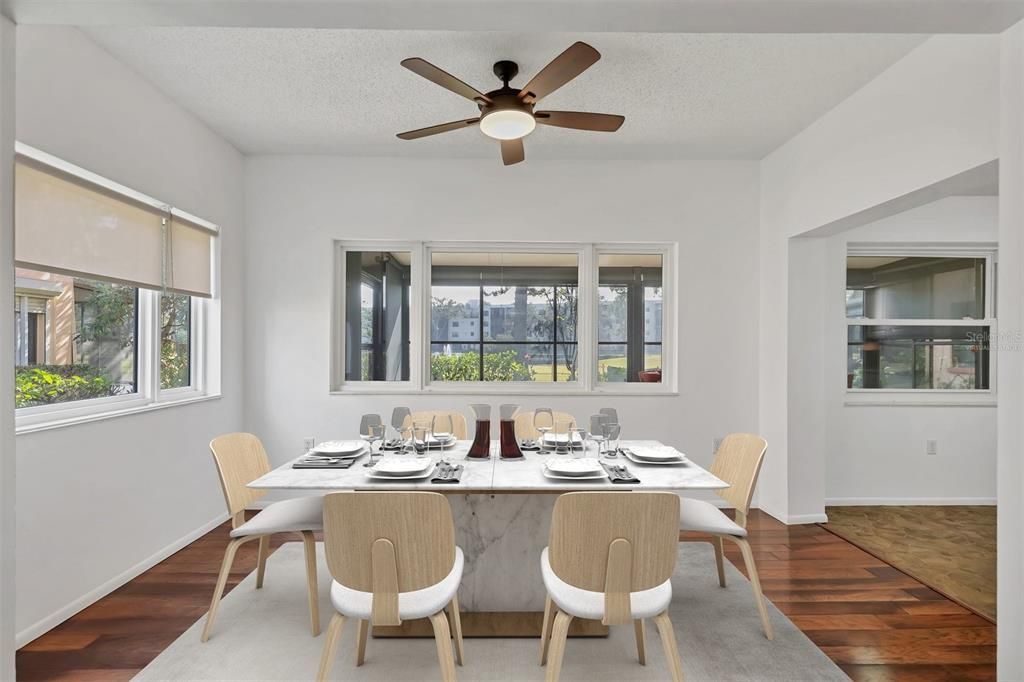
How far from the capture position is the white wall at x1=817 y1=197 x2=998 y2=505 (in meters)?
4.12

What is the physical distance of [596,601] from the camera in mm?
1700

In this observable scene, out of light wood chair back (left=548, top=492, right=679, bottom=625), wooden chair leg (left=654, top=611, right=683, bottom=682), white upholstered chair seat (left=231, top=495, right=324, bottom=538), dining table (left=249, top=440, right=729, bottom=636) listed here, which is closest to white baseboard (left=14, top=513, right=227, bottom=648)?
white upholstered chair seat (left=231, top=495, right=324, bottom=538)

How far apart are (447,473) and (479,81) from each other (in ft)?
6.71

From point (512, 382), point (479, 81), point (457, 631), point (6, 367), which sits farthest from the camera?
point (512, 382)

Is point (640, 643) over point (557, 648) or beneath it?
beneath

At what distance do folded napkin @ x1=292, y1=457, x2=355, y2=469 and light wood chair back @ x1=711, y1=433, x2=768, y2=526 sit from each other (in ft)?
5.46

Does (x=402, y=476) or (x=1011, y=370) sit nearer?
(x=1011, y=370)

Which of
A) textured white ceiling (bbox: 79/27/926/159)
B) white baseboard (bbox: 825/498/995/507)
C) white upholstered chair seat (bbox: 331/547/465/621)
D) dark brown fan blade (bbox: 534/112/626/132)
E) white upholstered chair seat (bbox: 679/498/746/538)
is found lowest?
white baseboard (bbox: 825/498/995/507)

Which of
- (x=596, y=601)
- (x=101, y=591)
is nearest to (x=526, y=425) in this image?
(x=596, y=601)

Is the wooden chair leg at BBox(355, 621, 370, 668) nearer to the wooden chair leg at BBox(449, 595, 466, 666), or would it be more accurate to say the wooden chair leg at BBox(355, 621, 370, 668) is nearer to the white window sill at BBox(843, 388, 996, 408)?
the wooden chair leg at BBox(449, 595, 466, 666)

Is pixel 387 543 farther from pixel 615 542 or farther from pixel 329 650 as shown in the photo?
pixel 615 542

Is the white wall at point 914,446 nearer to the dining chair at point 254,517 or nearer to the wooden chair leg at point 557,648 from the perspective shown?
the wooden chair leg at point 557,648

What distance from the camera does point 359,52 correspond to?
2.65 m

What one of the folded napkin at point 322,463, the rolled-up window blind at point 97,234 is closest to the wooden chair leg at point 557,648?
the folded napkin at point 322,463
